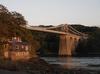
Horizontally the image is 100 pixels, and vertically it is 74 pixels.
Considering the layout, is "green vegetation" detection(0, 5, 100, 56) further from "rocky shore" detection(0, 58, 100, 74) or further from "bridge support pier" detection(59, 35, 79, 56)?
"rocky shore" detection(0, 58, 100, 74)

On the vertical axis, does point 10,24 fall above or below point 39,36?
above

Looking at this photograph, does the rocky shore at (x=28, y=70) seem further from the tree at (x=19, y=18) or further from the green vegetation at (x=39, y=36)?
the tree at (x=19, y=18)

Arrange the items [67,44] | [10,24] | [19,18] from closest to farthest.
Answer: [10,24], [19,18], [67,44]

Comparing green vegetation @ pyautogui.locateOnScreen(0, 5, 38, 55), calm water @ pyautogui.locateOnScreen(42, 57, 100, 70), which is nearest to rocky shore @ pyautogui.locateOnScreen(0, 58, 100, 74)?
calm water @ pyautogui.locateOnScreen(42, 57, 100, 70)

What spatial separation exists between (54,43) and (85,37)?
39.1 ft

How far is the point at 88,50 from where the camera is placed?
143 meters

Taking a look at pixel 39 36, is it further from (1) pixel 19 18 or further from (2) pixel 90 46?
(1) pixel 19 18

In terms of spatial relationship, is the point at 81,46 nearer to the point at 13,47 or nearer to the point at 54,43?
the point at 54,43

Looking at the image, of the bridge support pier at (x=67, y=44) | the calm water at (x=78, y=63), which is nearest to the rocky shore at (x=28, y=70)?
the calm water at (x=78, y=63)

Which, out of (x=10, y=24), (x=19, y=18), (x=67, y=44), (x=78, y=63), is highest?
(x=19, y=18)

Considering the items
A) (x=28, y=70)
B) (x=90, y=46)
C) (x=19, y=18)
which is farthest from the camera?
(x=90, y=46)

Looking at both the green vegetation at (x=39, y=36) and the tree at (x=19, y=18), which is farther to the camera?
the tree at (x=19, y=18)

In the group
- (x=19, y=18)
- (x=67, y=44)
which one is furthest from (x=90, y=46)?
(x=19, y=18)

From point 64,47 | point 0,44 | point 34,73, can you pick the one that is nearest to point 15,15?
point 0,44
